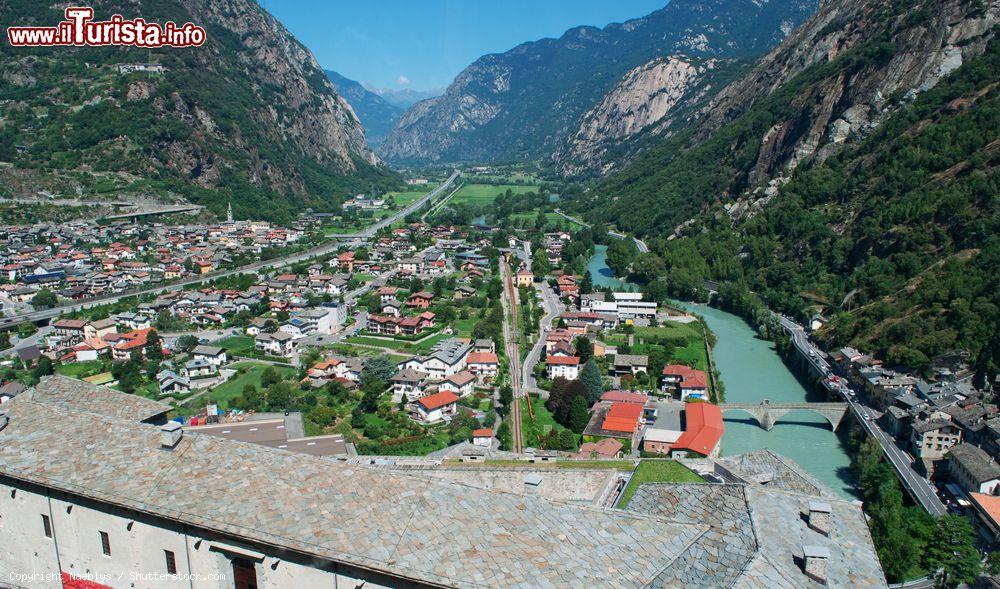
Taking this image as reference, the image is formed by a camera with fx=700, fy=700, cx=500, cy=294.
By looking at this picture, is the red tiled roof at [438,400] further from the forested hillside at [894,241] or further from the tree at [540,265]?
the tree at [540,265]

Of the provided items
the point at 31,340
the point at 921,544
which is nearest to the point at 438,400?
the point at 921,544

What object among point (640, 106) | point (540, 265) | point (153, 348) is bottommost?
point (153, 348)

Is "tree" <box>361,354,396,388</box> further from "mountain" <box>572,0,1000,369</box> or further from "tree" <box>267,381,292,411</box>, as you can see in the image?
"mountain" <box>572,0,1000,369</box>

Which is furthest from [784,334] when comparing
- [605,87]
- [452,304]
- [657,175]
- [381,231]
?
[605,87]

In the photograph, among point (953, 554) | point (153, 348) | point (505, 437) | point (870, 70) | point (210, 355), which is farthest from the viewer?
point (870, 70)

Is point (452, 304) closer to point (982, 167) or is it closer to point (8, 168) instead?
point (982, 167)

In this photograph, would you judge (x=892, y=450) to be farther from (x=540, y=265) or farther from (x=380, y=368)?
(x=540, y=265)

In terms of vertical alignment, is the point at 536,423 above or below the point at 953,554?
above
